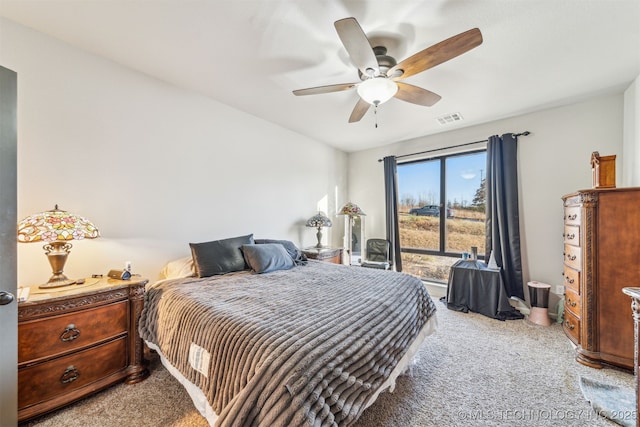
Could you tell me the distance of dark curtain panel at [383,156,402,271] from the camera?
4.33m

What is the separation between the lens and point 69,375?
1605 mm

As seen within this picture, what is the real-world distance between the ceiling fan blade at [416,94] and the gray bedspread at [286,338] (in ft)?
5.21

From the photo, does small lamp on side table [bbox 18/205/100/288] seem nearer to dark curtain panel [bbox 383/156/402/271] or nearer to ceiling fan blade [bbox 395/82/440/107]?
ceiling fan blade [bbox 395/82/440/107]

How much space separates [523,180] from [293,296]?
3436mm

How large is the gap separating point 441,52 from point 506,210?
8.68ft

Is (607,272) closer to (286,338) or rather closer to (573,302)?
(573,302)

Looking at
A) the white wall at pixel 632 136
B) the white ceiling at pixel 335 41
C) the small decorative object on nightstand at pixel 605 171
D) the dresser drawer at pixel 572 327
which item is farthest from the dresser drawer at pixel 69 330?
the white wall at pixel 632 136

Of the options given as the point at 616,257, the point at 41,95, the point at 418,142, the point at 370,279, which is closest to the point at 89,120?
the point at 41,95

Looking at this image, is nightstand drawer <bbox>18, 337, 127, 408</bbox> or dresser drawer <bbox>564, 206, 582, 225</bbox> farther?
dresser drawer <bbox>564, 206, 582, 225</bbox>

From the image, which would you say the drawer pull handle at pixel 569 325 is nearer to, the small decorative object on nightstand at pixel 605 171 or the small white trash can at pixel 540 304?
the small white trash can at pixel 540 304

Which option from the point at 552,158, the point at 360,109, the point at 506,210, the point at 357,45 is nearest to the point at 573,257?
the point at 506,210

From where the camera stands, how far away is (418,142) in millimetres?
4191

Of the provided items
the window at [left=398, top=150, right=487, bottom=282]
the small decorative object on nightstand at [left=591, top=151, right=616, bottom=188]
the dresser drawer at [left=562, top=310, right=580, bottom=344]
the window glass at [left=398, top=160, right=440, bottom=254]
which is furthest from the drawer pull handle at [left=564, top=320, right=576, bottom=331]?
the window glass at [left=398, top=160, right=440, bottom=254]

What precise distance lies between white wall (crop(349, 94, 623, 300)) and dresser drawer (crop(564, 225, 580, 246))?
46 cm
